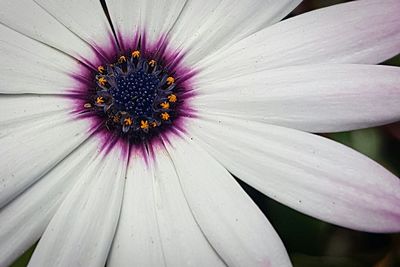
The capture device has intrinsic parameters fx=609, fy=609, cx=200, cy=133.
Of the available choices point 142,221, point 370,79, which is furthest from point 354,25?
point 142,221

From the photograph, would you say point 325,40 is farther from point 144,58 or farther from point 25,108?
point 25,108

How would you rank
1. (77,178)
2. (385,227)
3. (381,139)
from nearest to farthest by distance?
(385,227) → (77,178) → (381,139)

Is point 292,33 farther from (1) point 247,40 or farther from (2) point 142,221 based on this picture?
(2) point 142,221

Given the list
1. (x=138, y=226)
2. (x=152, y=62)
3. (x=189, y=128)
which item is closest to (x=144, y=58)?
(x=152, y=62)

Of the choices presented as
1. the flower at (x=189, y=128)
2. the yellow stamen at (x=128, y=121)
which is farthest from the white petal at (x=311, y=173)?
the yellow stamen at (x=128, y=121)

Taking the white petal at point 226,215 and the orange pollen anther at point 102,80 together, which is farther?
the orange pollen anther at point 102,80

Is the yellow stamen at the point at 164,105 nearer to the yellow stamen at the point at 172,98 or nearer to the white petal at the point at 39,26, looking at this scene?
the yellow stamen at the point at 172,98

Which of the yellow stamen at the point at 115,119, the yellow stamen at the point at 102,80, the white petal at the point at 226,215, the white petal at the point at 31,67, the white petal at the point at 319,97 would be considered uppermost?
the white petal at the point at 31,67
